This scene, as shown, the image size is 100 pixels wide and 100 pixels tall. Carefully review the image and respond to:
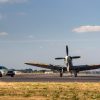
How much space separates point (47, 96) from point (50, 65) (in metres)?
69.2

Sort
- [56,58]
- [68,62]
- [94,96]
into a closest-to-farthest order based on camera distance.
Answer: [94,96] < [68,62] < [56,58]

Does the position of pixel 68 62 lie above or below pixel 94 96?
above

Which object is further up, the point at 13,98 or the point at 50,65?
the point at 50,65

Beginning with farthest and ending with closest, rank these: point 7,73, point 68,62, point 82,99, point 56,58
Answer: point 56,58 < point 68,62 < point 7,73 < point 82,99

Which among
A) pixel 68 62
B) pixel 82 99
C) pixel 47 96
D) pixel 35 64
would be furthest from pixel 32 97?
pixel 35 64

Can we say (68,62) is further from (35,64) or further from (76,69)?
(35,64)

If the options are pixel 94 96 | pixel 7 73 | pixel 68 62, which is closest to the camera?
pixel 94 96

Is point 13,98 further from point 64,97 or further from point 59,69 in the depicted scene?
point 59,69

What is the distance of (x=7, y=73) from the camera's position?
260 ft

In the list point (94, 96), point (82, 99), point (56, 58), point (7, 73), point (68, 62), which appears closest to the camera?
point (82, 99)

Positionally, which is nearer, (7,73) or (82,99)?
(82,99)

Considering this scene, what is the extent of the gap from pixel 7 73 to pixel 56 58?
20.8m

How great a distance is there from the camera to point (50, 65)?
94.6 meters

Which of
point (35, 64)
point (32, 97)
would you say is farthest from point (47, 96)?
point (35, 64)
